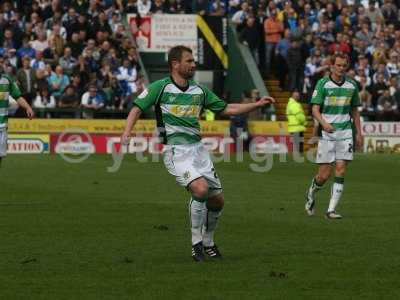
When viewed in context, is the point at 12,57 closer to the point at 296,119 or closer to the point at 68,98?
the point at 68,98

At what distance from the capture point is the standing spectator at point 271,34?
137 ft

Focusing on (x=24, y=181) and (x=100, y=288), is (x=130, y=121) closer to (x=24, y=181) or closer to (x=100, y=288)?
(x=100, y=288)

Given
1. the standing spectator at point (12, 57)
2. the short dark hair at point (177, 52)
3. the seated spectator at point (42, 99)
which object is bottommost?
the seated spectator at point (42, 99)

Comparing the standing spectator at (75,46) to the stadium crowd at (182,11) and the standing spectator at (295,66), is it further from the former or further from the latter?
the standing spectator at (295,66)

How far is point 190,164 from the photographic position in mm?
12461

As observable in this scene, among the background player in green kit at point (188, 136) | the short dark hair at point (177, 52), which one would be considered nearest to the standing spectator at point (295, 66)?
the background player in green kit at point (188, 136)

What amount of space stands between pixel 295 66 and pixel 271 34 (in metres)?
1.50

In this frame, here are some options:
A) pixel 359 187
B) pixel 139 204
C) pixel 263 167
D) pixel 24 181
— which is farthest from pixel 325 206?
pixel 263 167

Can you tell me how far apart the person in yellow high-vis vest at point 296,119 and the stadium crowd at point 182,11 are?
312 centimetres

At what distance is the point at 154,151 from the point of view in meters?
36.8

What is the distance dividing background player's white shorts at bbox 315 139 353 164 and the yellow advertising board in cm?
1896

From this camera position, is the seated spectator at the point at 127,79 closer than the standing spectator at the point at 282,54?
Yes

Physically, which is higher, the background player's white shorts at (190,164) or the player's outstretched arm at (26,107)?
the player's outstretched arm at (26,107)

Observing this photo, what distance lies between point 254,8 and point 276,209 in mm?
25300
